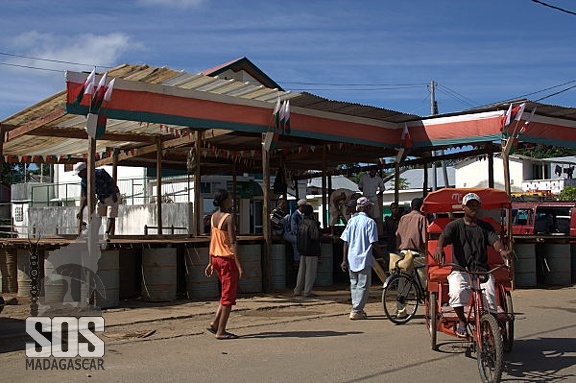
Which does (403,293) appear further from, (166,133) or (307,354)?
(166,133)

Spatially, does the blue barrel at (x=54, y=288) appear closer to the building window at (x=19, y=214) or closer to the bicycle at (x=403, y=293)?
the bicycle at (x=403, y=293)

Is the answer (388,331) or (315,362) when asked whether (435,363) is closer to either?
(315,362)

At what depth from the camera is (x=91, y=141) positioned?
35.7ft

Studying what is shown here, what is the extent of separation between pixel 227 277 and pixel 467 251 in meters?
3.08

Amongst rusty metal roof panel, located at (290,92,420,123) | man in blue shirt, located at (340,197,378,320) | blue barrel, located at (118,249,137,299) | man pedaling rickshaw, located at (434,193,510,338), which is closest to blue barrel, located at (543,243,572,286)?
rusty metal roof panel, located at (290,92,420,123)

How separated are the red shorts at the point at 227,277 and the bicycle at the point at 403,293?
2703 millimetres

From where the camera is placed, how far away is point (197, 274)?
41.8 feet

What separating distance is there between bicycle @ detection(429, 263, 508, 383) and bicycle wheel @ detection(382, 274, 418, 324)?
7.91 ft

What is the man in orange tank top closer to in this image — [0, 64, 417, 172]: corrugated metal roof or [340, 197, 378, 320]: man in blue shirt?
[340, 197, 378, 320]: man in blue shirt

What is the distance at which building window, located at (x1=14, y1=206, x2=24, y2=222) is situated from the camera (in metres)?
38.7

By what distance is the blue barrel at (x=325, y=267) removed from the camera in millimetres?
15102

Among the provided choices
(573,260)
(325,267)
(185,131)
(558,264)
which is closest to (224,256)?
(325,267)

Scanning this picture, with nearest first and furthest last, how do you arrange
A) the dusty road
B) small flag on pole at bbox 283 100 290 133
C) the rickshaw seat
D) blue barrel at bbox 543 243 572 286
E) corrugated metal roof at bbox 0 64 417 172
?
the dusty road < the rickshaw seat < corrugated metal roof at bbox 0 64 417 172 < small flag on pole at bbox 283 100 290 133 < blue barrel at bbox 543 243 572 286

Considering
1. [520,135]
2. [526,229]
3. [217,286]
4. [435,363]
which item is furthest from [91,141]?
[526,229]
